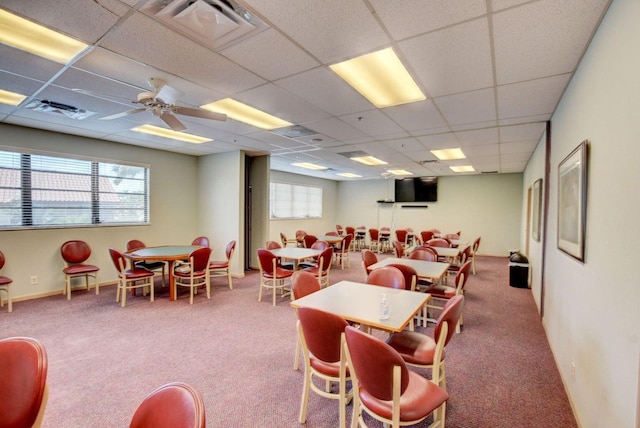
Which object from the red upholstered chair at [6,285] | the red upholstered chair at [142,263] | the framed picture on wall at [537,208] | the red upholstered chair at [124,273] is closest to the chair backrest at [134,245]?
the red upholstered chair at [142,263]

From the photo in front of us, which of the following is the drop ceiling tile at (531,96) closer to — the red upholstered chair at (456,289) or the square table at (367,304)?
the red upholstered chair at (456,289)

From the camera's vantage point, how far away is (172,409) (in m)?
0.92

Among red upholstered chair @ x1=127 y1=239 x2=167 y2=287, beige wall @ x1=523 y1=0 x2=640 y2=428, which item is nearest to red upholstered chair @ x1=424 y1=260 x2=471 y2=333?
beige wall @ x1=523 y1=0 x2=640 y2=428

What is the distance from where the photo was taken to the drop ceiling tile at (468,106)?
10.2 feet

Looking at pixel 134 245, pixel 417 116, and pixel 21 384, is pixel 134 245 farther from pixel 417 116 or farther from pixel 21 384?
pixel 417 116

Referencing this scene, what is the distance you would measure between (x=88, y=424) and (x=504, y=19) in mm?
3952

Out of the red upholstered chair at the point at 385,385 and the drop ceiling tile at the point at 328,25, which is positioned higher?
the drop ceiling tile at the point at 328,25

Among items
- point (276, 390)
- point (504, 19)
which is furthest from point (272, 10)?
point (276, 390)

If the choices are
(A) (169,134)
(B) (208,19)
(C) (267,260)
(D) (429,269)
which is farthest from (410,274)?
(A) (169,134)

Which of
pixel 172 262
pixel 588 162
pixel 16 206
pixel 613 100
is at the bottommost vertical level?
pixel 172 262

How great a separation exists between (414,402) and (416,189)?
9776mm

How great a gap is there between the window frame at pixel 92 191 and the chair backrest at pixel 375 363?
5.83m

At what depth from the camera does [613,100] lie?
5.44 feet

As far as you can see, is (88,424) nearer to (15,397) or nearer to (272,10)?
(15,397)
